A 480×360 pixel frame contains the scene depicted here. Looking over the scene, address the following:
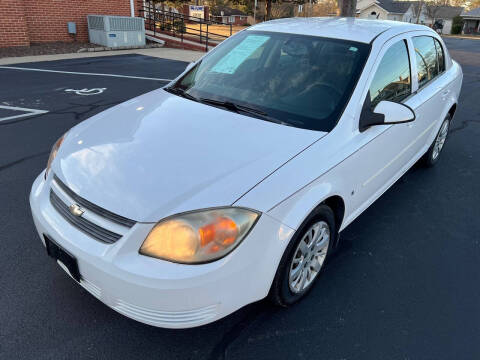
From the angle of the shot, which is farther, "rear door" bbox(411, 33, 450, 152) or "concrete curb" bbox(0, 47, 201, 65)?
"concrete curb" bbox(0, 47, 201, 65)

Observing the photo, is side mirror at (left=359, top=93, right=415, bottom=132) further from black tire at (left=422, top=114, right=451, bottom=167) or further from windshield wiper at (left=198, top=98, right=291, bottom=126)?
black tire at (left=422, top=114, right=451, bottom=167)

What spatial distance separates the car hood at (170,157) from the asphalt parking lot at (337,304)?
84 cm

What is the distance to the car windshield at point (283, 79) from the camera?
2670 millimetres

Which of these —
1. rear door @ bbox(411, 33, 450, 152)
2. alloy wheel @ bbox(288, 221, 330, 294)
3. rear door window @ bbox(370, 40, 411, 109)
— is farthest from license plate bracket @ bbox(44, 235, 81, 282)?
rear door @ bbox(411, 33, 450, 152)

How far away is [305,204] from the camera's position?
2.16 m

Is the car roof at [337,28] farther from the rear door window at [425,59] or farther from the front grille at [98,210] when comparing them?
the front grille at [98,210]

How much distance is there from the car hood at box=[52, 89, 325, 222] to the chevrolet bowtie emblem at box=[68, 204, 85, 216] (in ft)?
0.28

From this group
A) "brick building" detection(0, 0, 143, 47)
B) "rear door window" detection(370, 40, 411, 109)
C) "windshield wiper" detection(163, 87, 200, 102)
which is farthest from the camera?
"brick building" detection(0, 0, 143, 47)

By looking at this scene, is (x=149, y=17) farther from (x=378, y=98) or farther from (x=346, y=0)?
(x=378, y=98)

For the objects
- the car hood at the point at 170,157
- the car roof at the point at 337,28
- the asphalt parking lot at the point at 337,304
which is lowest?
the asphalt parking lot at the point at 337,304

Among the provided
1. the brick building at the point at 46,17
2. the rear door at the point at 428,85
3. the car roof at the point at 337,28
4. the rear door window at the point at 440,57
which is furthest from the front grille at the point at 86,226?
the brick building at the point at 46,17

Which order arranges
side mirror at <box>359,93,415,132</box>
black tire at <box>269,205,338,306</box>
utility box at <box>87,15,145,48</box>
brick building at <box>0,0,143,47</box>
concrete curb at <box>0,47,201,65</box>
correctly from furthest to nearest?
1. utility box at <box>87,15,145,48</box>
2. brick building at <box>0,0,143,47</box>
3. concrete curb at <box>0,47,201,65</box>
4. side mirror at <box>359,93,415,132</box>
5. black tire at <box>269,205,338,306</box>

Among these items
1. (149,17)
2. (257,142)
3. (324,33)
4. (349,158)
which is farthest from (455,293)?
(149,17)

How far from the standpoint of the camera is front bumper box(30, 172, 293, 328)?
1.79 metres
